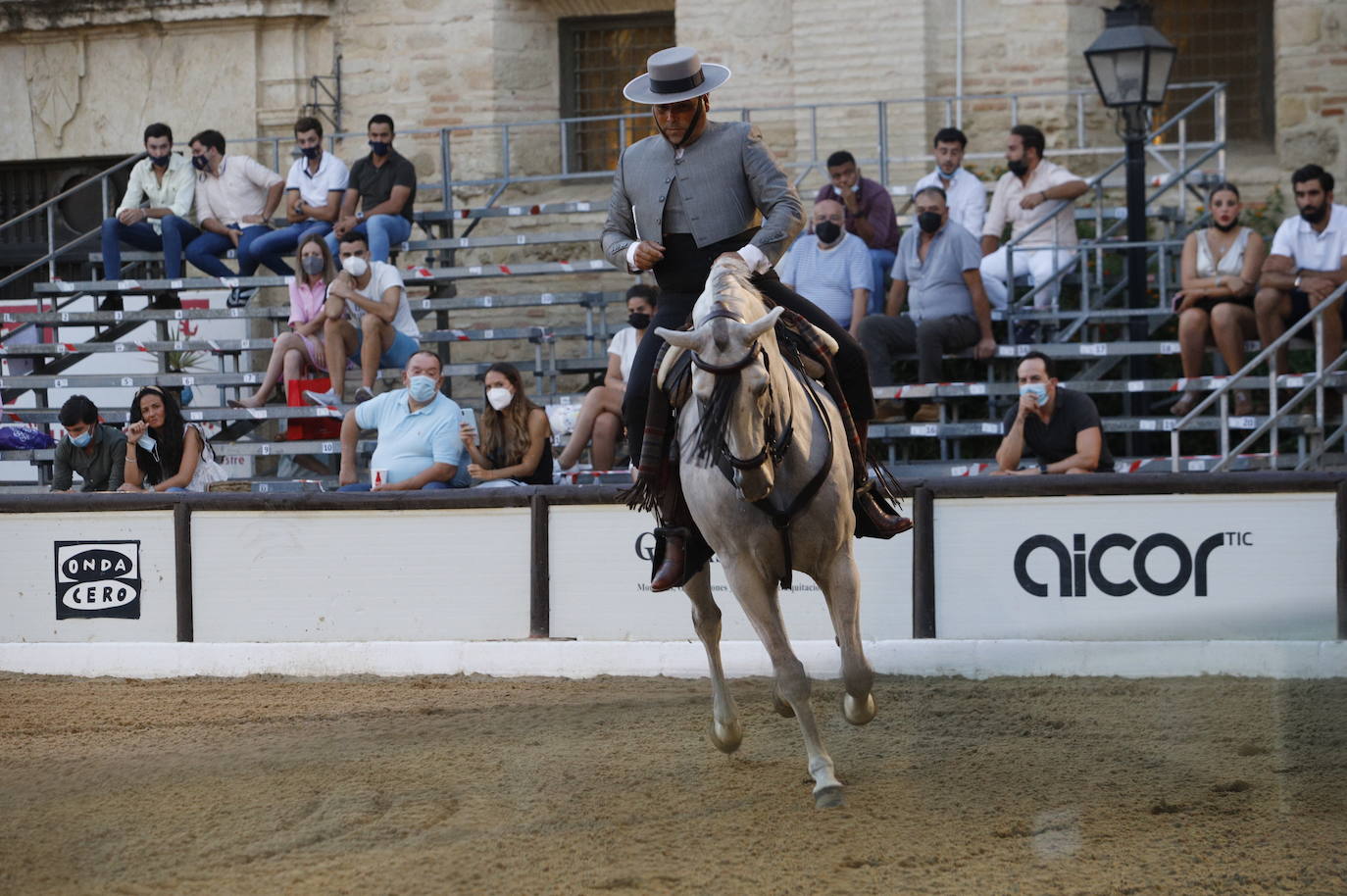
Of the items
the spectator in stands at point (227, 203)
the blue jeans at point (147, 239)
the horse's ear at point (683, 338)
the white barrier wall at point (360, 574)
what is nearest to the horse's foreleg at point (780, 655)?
the horse's ear at point (683, 338)

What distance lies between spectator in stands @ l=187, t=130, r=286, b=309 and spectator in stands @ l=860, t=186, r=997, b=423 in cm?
656

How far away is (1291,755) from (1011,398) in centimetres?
628

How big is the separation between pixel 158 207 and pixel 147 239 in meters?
0.45

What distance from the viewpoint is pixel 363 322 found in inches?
550

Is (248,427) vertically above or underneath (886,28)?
underneath

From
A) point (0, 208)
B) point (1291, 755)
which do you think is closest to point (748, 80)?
point (0, 208)

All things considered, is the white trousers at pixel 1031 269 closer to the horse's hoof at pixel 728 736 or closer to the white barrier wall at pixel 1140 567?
the white barrier wall at pixel 1140 567

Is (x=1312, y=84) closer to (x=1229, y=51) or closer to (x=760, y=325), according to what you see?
(x=1229, y=51)

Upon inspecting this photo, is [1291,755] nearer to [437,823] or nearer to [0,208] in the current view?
[437,823]

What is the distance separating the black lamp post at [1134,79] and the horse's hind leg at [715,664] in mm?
6593

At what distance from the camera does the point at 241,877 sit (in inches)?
236

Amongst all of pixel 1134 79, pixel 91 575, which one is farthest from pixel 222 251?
pixel 1134 79

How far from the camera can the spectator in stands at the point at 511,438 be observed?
461 inches

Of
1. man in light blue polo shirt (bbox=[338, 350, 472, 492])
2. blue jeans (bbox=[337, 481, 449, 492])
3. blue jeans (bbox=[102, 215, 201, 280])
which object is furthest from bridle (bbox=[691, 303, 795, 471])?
blue jeans (bbox=[102, 215, 201, 280])
